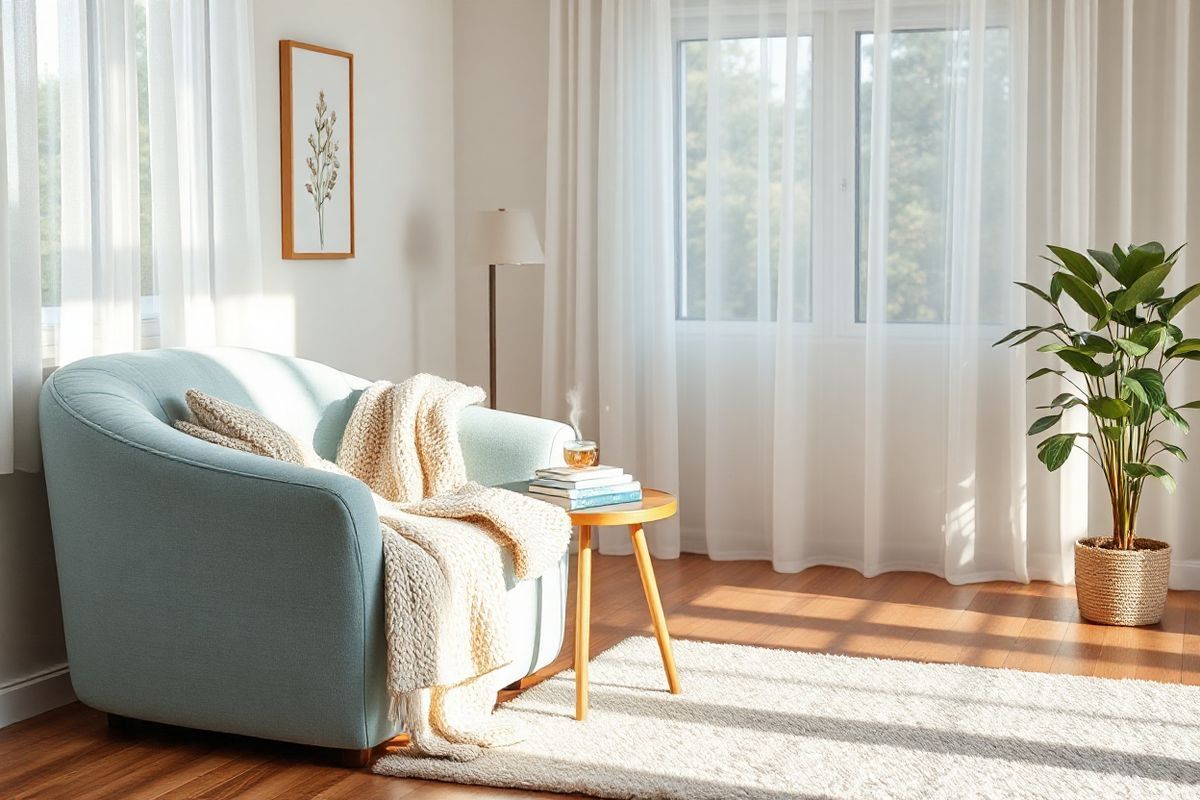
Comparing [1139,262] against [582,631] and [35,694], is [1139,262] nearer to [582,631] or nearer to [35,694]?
[582,631]

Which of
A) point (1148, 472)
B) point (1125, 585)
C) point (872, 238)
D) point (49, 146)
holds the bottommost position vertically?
point (1125, 585)

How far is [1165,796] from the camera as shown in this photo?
278 cm

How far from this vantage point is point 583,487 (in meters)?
3.31

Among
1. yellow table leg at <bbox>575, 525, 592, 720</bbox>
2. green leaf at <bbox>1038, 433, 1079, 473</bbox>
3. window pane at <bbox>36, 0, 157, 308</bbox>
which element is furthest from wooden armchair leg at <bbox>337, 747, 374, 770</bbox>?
green leaf at <bbox>1038, 433, 1079, 473</bbox>

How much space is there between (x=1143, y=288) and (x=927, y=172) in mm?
1134

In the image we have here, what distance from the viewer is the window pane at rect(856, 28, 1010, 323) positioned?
4805 mm

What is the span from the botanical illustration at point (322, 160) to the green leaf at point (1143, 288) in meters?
2.61

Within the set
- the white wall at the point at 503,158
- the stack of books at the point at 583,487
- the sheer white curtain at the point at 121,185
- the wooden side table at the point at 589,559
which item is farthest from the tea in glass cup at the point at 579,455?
the white wall at the point at 503,158

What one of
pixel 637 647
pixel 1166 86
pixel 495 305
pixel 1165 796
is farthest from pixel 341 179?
pixel 1165 796

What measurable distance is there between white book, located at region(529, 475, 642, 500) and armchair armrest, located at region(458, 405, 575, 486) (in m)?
0.29

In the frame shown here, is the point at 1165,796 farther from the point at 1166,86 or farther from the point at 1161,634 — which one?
the point at 1166,86

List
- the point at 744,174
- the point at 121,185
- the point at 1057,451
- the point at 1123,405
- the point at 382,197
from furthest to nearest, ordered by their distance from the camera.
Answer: the point at 744,174
the point at 382,197
the point at 1057,451
the point at 1123,405
the point at 121,185

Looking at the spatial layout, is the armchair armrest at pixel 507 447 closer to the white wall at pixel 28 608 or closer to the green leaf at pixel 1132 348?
the white wall at pixel 28 608

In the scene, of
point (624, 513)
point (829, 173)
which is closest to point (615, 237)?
point (829, 173)
